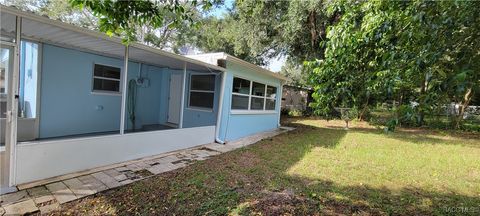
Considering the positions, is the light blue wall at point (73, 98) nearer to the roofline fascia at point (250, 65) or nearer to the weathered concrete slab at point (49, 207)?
the roofline fascia at point (250, 65)

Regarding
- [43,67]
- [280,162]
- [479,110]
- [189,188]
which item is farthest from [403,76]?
[479,110]

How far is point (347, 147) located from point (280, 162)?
3.20 metres

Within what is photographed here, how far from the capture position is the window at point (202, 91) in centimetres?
800

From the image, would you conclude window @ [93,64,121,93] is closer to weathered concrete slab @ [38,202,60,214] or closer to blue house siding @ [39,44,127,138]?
blue house siding @ [39,44,127,138]

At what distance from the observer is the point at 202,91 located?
27.0ft

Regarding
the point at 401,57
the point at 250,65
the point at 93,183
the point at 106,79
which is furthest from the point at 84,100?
the point at 401,57

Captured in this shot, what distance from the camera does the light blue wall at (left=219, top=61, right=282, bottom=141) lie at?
300 inches

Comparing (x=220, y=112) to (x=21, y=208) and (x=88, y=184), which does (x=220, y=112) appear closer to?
(x=88, y=184)

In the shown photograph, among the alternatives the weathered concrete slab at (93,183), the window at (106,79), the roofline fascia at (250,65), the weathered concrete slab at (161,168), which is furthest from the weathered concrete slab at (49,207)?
the roofline fascia at (250,65)

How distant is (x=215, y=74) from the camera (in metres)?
7.64

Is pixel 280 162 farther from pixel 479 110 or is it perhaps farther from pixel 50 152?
pixel 479 110

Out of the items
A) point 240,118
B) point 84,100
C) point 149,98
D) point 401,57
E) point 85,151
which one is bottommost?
point 85,151

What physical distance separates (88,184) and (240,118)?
17.2 ft

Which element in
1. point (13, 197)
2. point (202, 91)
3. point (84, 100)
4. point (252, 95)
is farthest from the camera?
point (252, 95)
